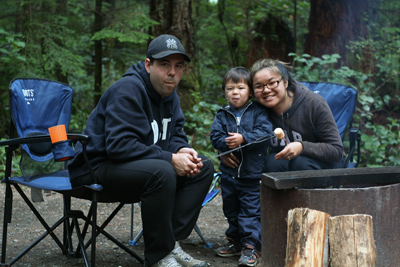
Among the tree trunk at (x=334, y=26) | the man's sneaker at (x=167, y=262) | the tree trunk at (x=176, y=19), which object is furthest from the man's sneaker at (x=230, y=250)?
the tree trunk at (x=334, y=26)

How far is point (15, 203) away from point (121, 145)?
2.52 metres

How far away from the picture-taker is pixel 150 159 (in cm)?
252

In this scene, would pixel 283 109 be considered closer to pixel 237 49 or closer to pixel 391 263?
pixel 391 263

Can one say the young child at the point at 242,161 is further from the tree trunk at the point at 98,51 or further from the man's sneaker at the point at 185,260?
the tree trunk at the point at 98,51

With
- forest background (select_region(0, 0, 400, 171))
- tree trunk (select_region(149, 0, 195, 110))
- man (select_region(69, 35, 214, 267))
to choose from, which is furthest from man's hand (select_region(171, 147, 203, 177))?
tree trunk (select_region(149, 0, 195, 110))

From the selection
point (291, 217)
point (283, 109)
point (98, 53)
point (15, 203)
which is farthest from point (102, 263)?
point (98, 53)

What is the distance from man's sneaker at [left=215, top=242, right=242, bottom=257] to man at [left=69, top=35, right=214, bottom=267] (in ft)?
1.23

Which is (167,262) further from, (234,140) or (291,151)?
(291,151)

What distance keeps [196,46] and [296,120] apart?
3.55 m

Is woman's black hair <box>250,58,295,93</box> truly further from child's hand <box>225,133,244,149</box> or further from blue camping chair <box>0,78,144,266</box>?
blue camping chair <box>0,78,144,266</box>

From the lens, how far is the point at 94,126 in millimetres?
2648

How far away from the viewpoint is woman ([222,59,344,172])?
9.91ft

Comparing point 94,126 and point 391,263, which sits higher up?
point 94,126

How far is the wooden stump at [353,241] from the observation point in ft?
6.75
